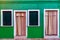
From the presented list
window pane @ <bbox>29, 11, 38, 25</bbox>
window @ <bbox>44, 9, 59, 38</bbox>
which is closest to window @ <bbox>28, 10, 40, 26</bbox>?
window pane @ <bbox>29, 11, 38, 25</bbox>

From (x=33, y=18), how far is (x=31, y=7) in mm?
549

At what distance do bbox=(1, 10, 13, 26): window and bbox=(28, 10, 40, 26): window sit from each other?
3.05 feet

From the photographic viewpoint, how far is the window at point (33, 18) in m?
6.70

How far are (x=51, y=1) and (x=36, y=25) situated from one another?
4.53ft

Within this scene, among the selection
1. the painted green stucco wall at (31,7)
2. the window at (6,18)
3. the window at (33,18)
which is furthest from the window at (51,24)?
the window at (6,18)

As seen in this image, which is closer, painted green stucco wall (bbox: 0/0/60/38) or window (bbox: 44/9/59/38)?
painted green stucco wall (bbox: 0/0/60/38)

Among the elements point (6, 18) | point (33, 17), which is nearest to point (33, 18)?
point (33, 17)

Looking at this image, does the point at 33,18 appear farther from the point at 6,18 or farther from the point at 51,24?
the point at 6,18

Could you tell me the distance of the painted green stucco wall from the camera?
6648 mm

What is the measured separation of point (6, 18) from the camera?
6.73 metres

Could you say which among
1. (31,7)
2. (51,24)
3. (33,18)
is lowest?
(51,24)

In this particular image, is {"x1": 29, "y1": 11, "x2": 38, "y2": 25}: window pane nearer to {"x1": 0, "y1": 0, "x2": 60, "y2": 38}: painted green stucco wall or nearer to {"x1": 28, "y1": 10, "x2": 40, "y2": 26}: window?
{"x1": 28, "y1": 10, "x2": 40, "y2": 26}: window

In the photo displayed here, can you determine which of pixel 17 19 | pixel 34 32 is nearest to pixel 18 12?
pixel 17 19

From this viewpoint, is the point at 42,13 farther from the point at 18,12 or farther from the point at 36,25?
the point at 18,12
